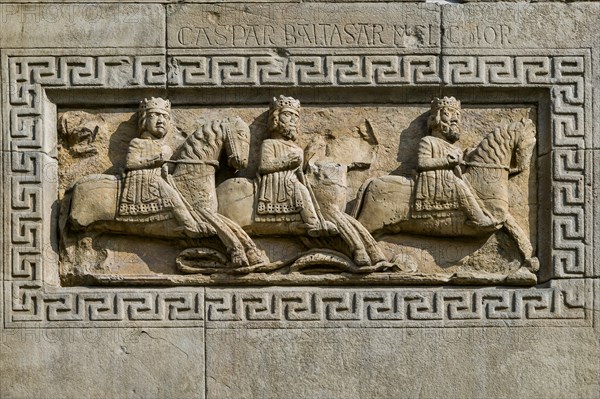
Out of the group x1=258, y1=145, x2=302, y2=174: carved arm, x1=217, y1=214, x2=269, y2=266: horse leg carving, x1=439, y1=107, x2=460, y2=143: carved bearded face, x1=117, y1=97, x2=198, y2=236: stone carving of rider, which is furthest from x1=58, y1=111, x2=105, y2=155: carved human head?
x1=439, y1=107, x2=460, y2=143: carved bearded face

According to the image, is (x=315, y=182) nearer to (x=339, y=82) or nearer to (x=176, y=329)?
(x=339, y=82)

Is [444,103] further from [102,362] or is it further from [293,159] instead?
[102,362]

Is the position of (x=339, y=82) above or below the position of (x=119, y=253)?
above

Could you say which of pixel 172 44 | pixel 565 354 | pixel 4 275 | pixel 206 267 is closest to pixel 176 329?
pixel 206 267

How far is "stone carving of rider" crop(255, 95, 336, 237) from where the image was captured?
10.1 m

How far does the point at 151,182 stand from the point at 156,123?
43 cm

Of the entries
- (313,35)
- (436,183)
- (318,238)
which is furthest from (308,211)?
(313,35)

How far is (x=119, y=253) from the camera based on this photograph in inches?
403

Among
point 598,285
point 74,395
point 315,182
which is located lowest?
point 74,395

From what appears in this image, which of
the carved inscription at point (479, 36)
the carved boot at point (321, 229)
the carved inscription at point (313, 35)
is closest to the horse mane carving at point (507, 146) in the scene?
the carved inscription at point (479, 36)

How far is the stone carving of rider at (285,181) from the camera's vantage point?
399 inches

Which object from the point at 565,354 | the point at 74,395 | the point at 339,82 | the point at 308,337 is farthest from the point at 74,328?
the point at 565,354

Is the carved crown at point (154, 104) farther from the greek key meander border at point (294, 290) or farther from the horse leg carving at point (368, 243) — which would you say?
the horse leg carving at point (368, 243)

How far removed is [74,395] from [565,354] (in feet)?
11.3
